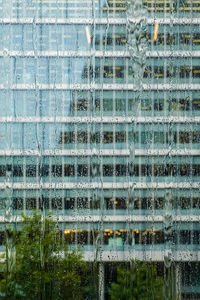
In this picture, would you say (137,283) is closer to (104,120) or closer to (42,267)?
(42,267)

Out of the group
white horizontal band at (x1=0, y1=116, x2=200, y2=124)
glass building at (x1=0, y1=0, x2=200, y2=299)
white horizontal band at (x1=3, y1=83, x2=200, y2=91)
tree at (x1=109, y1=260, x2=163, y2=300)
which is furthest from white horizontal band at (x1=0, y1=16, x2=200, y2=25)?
tree at (x1=109, y1=260, x2=163, y2=300)

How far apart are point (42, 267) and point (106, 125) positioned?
1.30 meters

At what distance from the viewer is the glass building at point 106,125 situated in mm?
3039

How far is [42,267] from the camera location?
2900 millimetres

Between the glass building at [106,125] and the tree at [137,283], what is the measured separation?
3.8 inches

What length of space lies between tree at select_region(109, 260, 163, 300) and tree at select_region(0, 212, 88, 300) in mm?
277

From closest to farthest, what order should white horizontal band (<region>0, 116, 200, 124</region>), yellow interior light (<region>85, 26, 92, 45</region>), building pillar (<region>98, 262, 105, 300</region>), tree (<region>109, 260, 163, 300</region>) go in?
tree (<region>109, 260, 163, 300</region>) → building pillar (<region>98, 262, 105, 300</region>) → white horizontal band (<region>0, 116, 200, 124</region>) → yellow interior light (<region>85, 26, 92, 45</region>)

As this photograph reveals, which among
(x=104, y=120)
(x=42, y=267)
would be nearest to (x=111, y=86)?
(x=104, y=120)

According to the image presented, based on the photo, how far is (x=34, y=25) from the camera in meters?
3.11

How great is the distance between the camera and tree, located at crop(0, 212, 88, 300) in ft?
9.35

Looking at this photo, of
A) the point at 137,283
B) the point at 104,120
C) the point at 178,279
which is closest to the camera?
the point at 137,283

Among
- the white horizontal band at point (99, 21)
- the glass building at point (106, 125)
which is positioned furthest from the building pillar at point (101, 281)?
the white horizontal band at point (99, 21)

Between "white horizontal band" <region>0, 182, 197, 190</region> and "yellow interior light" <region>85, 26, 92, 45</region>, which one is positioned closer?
"white horizontal band" <region>0, 182, 197, 190</region>

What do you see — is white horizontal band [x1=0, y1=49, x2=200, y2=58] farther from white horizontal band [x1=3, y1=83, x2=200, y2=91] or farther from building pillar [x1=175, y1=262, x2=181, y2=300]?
building pillar [x1=175, y1=262, x2=181, y2=300]
